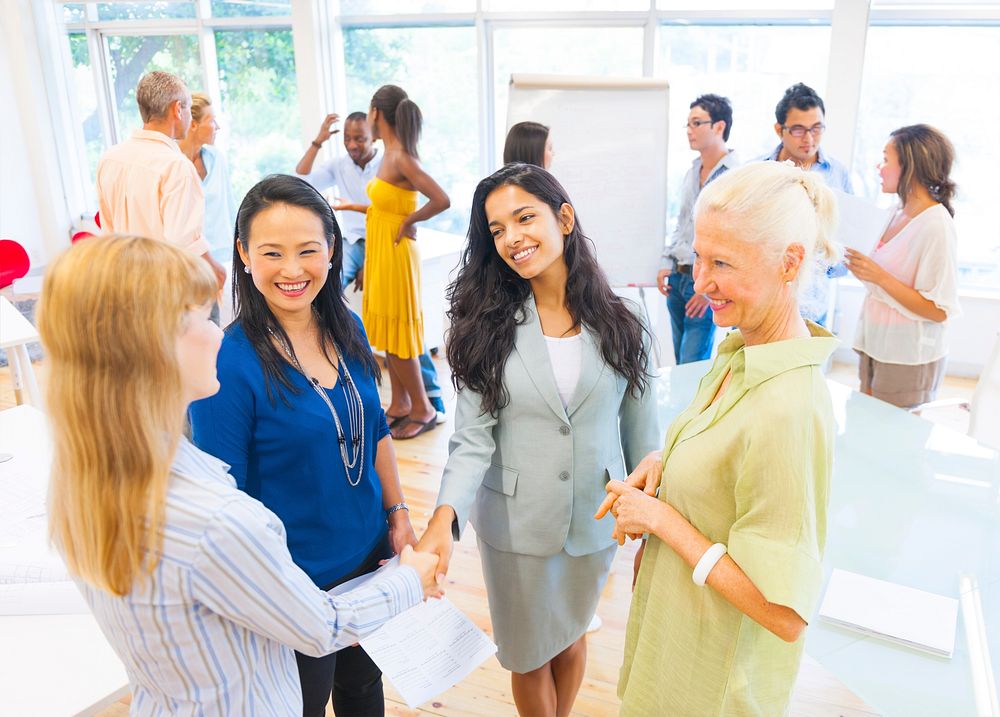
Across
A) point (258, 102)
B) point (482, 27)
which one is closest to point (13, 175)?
point (258, 102)

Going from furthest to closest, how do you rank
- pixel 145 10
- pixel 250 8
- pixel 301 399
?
pixel 145 10, pixel 250 8, pixel 301 399

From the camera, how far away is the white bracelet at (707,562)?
1139 millimetres

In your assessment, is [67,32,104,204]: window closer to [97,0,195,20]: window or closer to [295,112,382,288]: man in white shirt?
[97,0,195,20]: window

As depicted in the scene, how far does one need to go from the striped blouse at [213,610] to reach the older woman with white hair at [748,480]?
1.85ft

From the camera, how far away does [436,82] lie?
5891mm

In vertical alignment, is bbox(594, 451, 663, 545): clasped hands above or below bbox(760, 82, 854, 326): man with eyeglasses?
below

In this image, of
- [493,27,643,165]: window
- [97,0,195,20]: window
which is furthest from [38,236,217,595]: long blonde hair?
[97,0,195,20]: window

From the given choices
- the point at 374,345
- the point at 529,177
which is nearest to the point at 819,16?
the point at 374,345

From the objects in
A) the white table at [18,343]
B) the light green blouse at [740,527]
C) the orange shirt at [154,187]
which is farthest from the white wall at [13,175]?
the light green blouse at [740,527]

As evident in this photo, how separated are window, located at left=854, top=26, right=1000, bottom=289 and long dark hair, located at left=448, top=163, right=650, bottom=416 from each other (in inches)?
166

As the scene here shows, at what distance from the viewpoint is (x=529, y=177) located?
1612 mm

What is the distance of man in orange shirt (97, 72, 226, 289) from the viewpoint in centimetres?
320

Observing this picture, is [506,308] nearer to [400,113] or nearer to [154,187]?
[154,187]

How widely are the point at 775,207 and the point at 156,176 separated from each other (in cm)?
285
